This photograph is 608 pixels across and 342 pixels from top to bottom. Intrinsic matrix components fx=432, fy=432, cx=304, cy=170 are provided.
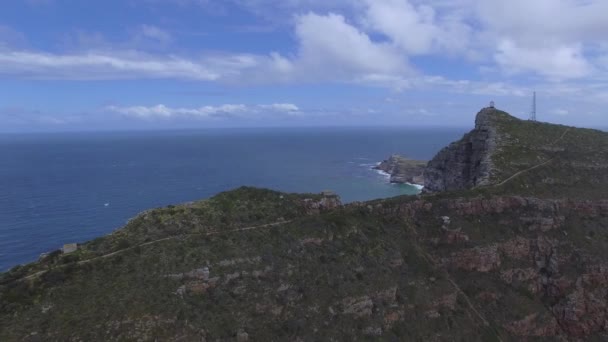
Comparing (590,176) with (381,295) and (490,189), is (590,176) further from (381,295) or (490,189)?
(381,295)

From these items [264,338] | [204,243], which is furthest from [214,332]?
[204,243]

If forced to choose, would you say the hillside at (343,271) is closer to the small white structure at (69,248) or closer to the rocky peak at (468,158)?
the small white structure at (69,248)

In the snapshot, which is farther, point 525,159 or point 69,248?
point 525,159

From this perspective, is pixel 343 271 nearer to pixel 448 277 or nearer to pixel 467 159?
pixel 448 277

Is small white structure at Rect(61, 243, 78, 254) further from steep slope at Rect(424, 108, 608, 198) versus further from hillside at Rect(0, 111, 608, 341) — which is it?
steep slope at Rect(424, 108, 608, 198)

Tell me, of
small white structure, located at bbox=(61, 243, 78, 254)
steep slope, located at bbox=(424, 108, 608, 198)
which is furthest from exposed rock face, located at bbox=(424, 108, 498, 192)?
small white structure, located at bbox=(61, 243, 78, 254)

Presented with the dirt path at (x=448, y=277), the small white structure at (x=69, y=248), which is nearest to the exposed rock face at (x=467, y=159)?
the dirt path at (x=448, y=277)

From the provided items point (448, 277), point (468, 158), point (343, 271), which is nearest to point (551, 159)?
point (468, 158)
